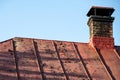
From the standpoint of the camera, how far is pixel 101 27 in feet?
39.1

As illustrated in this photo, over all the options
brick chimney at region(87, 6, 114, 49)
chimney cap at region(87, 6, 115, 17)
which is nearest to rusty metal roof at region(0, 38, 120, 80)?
brick chimney at region(87, 6, 114, 49)

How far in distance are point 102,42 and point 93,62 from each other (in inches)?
62.7

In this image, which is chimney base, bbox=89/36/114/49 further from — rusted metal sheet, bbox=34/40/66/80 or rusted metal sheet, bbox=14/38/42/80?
rusted metal sheet, bbox=14/38/42/80

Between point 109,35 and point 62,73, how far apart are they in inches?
130

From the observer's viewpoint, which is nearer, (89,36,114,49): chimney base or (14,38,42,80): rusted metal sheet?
(14,38,42,80): rusted metal sheet

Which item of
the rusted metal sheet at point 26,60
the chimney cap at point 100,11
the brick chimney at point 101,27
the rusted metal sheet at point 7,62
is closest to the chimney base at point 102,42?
the brick chimney at point 101,27

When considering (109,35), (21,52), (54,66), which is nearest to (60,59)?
(54,66)

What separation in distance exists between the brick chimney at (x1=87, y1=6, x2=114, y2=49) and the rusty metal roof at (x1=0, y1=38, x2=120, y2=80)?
331 millimetres

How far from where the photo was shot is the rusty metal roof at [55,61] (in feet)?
29.8

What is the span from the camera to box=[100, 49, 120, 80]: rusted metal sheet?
985 cm

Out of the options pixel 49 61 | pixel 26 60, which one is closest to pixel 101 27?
pixel 49 61

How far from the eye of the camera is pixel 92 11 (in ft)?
40.3

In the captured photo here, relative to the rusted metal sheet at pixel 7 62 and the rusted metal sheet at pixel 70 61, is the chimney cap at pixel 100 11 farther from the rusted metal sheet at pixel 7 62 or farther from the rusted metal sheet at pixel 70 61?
the rusted metal sheet at pixel 7 62

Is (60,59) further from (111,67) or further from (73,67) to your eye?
(111,67)
